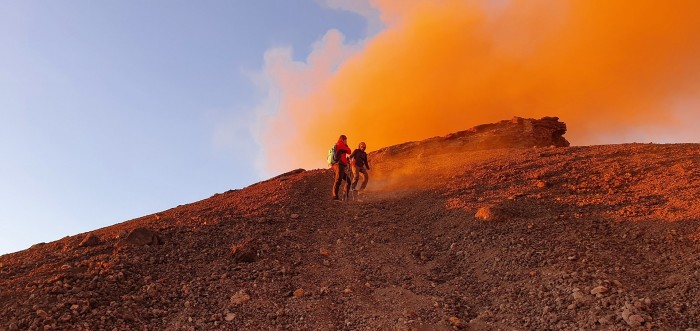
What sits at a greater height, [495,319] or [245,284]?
[245,284]

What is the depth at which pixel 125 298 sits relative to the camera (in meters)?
8.34

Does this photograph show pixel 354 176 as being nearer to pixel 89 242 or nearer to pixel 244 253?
pixel 244 253

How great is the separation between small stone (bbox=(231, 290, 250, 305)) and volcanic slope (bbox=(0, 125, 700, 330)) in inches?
1.4

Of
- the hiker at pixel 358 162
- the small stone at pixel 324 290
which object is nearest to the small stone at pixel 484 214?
the small stone at pixel 324 290

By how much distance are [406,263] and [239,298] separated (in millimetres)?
3118

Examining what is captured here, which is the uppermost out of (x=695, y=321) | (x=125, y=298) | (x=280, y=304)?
(x=125, y=298)

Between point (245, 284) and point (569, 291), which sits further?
point (245, 284)

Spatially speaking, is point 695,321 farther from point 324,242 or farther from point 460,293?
point 324,242

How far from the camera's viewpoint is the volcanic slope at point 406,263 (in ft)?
24.5

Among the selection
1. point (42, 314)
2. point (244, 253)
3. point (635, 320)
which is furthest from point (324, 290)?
point (635, 320)

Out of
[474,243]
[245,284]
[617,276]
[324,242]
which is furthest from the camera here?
[324,242]

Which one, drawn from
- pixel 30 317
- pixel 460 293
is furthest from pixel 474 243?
pixel 30 317

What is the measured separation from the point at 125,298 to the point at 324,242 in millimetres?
4249

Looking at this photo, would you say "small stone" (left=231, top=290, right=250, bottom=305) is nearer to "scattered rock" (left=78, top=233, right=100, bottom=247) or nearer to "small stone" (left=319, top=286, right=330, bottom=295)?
"small stone" (left=319, top=286, right=330, bottom=295)
